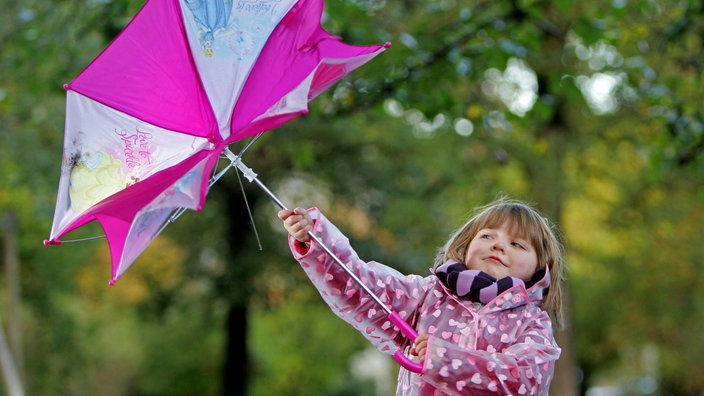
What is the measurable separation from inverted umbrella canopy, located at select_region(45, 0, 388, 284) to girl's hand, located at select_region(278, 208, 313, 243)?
0.28m

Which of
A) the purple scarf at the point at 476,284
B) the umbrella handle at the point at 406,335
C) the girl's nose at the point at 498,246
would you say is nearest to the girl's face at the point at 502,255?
the girl's nose at the point at 498,246

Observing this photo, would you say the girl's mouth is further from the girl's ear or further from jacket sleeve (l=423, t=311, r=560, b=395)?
jacket sleeve (l=423, t=311, r=560, b=395)

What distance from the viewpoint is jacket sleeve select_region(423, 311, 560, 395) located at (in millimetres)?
2891

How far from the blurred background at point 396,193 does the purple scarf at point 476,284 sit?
69cm

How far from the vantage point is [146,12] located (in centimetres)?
356

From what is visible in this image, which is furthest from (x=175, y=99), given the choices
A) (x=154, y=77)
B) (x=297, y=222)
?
(x=297, y=222)

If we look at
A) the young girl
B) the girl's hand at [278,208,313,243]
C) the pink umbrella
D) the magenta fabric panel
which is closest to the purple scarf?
the young girl

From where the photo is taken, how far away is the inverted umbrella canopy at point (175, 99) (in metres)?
3.30

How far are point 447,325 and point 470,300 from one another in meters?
0.10

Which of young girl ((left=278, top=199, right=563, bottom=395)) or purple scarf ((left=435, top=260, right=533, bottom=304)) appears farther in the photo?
purple scarf ((left=435, top=260, right=533, bottom=304))

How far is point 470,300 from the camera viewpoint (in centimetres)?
316

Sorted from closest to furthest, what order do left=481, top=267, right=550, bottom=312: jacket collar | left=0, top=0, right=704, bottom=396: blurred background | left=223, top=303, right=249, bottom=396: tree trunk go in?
left=481, top=267, right=550, bottom=312: jacket collar, left=0, top=0, right=704, bottom=396: blurred background, left=223, top=303, right=249, bottom=396: tree trunk

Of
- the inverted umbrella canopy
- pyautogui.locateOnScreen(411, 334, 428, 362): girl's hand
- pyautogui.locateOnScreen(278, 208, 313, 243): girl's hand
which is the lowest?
pyautogui.locateOnScreen(411, 334, 428, 362): girl's hand

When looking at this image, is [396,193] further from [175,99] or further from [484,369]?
[484,369]
